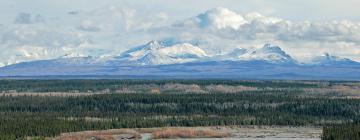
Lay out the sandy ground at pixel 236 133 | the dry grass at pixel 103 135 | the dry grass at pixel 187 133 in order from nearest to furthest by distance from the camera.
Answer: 1. the dry grass at pixel 103 135
2. the sandy ground at pixel 236 133
3. the dry grass at pixel 187 133

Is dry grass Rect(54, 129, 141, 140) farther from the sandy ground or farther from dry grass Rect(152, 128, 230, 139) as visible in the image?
dry grass Rect(152, 128, 230, 139)

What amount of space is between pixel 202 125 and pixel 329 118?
35933 mm

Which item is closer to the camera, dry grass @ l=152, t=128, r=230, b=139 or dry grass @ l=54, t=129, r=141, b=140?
dry grass @ l=54, t=129, r=141, b=140

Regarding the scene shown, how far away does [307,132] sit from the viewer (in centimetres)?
15962

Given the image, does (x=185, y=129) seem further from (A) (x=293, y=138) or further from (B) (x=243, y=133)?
(A) (x=293, y=138)

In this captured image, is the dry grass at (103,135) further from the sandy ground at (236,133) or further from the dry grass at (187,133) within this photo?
the dry grass at (187,133)

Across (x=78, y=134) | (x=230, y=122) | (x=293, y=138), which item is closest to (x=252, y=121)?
(x=230, y=122)

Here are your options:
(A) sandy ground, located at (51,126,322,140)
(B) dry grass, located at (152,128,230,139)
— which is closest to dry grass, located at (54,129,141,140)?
(A) sandy ground, located at (51,126,322,140)

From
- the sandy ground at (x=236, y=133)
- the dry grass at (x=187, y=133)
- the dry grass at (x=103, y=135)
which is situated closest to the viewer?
the dry grass at (x=103, y=135)

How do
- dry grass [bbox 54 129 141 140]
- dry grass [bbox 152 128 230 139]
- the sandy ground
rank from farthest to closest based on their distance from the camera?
dry grass [bbox 152 128 230 139]
the sandy ground
dry grass [bbox 54 129 141 140]

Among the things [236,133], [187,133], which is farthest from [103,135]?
[236,133]

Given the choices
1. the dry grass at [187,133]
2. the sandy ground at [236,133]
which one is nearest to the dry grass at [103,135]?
the sandy ground at [236,133]

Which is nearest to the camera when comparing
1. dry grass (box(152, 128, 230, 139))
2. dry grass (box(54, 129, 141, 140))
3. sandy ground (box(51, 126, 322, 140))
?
dry grass (box(54, 129, 141, 140))

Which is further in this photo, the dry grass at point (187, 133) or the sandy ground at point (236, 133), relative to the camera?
the dry grass at point (187, 133)
